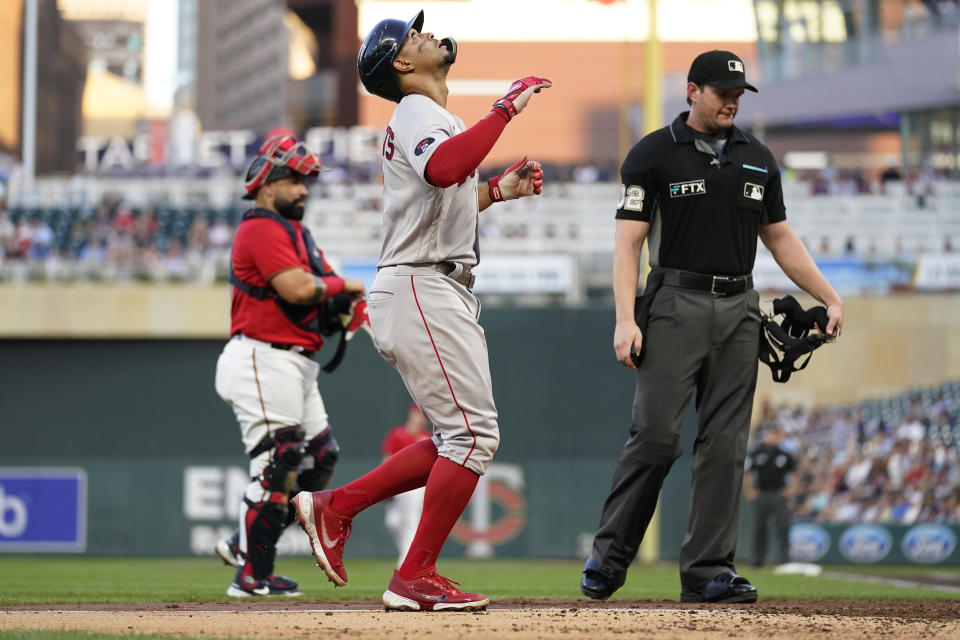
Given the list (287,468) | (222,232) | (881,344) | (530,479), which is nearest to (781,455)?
(530,479)

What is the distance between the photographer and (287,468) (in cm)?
730

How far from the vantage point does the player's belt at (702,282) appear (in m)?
5.90

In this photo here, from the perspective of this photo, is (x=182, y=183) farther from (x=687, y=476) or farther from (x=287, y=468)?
(x=287, y=468)

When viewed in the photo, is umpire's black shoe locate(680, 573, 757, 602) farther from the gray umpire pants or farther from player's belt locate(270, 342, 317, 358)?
player's belt locate(270, 342, 317, 358)

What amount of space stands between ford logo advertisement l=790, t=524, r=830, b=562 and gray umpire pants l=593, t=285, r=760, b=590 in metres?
12.3

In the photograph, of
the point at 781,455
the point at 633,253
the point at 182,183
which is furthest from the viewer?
the point at 182,183

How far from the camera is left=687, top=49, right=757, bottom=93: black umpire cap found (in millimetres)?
5914

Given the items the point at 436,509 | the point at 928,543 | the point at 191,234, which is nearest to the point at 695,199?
the point at 436,509

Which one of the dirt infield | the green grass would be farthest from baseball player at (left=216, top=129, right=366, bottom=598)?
the dirt infield

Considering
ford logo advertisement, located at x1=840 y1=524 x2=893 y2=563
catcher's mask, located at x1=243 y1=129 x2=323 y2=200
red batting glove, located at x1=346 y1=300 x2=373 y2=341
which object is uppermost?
catcher's mask, located at x1=243 y1=129 x2=323 y2=200

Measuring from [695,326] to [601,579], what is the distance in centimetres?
112

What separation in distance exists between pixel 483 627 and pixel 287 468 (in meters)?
2.87

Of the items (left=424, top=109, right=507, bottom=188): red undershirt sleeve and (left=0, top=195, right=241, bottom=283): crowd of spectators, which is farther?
(left=0, top=195, right=241, bottom=283): crowd of spectators

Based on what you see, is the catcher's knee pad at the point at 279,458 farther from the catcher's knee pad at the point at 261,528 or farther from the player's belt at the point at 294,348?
the player's belt at the point at 294,348
